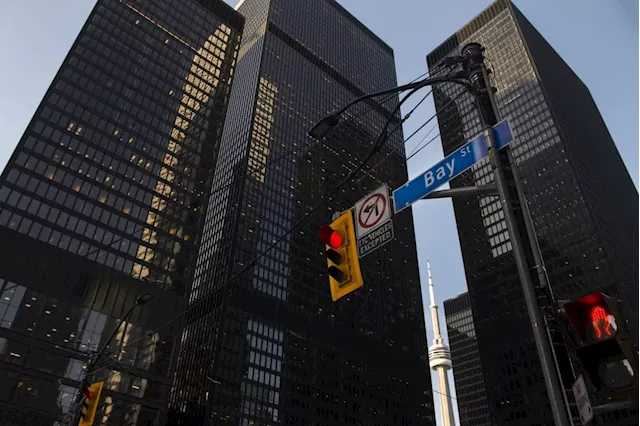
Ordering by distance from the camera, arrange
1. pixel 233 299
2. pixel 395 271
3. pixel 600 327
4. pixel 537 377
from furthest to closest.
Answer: pixel 395 271 → pixel 537 377 → pixel 233 299 → pixel 600 327

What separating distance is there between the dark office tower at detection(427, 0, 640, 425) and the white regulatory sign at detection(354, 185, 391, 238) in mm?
113200

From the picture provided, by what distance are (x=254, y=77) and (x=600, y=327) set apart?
544ft

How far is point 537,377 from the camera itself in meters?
131

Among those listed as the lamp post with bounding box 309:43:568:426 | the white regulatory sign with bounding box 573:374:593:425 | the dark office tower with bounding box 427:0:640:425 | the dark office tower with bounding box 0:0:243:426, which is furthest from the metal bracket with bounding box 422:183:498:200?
the dark office tower with bounding box 427:0:640:425

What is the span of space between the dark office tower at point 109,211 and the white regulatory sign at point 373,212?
53.5 metres

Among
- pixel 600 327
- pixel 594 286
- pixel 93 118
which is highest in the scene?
pixel 93 118

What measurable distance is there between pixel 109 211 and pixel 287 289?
5490cm

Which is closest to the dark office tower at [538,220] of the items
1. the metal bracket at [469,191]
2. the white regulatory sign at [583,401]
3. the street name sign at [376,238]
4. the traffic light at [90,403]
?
the traffic light at [90,403]

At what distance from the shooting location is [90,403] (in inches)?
766

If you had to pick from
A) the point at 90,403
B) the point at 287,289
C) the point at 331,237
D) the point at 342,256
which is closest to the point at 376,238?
the point at 342,256

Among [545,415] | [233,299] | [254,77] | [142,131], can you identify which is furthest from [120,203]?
[545,415]

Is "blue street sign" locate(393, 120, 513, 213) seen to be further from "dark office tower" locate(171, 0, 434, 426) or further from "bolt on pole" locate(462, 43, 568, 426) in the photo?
"dark office tower" locate(171, 0, 434, 426)

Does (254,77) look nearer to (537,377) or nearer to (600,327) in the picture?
(537,377)

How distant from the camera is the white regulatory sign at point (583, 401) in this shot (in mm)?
5434
